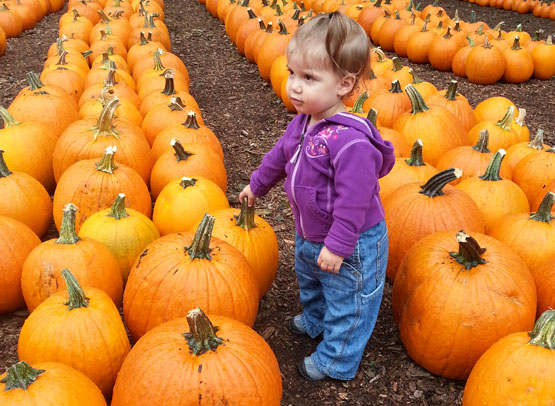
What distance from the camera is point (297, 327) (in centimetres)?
340

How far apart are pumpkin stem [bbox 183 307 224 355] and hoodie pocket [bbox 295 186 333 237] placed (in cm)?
78

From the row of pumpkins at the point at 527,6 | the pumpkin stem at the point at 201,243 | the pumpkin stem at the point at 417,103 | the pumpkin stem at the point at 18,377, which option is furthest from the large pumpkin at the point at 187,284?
the row of pumpkins at the point at 527,6

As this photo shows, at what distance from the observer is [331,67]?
244cm

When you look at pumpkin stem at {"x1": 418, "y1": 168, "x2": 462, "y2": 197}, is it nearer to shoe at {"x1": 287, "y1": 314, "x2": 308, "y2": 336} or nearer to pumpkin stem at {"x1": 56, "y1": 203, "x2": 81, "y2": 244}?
shoe at {"x1": 287, "y1": 314, "x2": 308, "y2": 336}

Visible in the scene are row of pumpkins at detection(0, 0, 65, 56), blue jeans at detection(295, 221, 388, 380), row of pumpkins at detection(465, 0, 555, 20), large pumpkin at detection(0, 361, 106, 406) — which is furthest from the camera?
row of pumpkins at detection(465, 0, 555, 20)

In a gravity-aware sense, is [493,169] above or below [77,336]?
above

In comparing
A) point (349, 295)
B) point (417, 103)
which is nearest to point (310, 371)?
point (349, 295)

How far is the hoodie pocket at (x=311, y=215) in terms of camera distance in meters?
2.68

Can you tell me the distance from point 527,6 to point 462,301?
12.4 meters

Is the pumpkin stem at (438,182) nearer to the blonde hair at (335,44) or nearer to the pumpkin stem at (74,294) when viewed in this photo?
the blonde hair at (335,44)

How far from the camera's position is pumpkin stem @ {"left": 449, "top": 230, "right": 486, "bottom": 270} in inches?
110

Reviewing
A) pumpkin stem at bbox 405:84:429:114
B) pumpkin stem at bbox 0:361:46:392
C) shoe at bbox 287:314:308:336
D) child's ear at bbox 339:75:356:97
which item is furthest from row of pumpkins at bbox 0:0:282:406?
pumpkin stem at bbox 405:84:429:114

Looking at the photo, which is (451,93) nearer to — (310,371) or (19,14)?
(310,371)

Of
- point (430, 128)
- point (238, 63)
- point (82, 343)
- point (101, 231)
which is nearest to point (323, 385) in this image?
point (82, 343)
